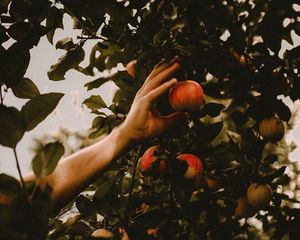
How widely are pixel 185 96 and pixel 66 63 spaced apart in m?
0.60

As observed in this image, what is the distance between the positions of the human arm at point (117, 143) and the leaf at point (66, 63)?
17.8 inches

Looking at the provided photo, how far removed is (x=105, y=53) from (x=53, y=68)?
452 millimetres

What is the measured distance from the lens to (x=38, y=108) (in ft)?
2.19

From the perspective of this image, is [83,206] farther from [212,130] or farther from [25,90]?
[212,130]

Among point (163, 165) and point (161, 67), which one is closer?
point (161, 67)

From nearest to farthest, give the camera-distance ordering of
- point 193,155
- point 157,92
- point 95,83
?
1. point 157,92
2. point 193,155
3. point 95,83

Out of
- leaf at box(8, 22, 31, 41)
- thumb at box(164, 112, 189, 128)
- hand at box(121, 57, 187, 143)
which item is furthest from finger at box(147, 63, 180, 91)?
leaf at box(8, 22, 31, 41)

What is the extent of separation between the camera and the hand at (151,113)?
1.12m

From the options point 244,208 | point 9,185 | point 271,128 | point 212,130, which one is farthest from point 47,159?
point 244,208

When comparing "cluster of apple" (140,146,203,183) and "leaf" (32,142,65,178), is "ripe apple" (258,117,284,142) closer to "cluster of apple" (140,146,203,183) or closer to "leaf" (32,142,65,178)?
"cluster of apple" (140,146,203,183)

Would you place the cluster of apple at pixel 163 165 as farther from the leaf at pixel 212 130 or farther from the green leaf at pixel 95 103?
the green leaf at pixel 95 103

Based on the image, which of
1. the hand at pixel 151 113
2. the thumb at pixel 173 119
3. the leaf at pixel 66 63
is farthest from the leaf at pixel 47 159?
the leaf at pixel 66 63

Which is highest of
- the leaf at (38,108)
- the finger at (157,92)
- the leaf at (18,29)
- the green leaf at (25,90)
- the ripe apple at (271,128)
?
the leaf at (18,29)

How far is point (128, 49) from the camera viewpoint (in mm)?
1309
